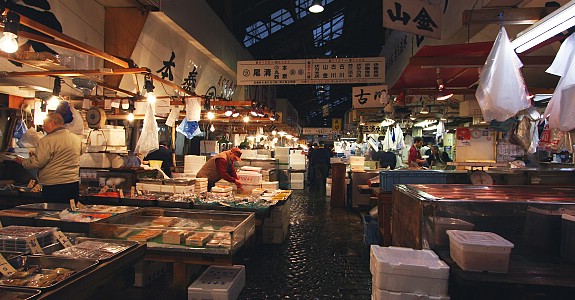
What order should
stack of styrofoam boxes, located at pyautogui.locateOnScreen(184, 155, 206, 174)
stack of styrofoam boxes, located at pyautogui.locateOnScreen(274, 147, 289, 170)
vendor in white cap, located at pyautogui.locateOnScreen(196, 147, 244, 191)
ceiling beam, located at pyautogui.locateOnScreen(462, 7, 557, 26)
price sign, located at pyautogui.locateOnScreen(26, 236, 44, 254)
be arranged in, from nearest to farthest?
price sign, located at pyautogui.locateOnScreen(26, 236, 44, 254) → ceiling beam, located at pyautogui.locateOnScreen(462, 7, 557, 26) → vendor in white cap, located at pyautogui.locateOnScreen(196, 147, 244, 191) → stack of styrofoam boxes, located at pyautogui.locateOnScreen(184, 155, 206, 174) → stack of styrofoam boxes, located at pyautogui.locateOnScreen(274, 147, 289, 170)

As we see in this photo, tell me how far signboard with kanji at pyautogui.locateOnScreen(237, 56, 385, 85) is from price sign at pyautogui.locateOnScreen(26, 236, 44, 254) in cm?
814

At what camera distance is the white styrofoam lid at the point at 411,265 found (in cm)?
251

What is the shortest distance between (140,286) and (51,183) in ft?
7.45

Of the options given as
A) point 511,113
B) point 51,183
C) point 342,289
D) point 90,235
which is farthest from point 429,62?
point 51,183

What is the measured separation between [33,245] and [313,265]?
4028 mm

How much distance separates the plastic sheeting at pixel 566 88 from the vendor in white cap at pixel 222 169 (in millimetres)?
5797

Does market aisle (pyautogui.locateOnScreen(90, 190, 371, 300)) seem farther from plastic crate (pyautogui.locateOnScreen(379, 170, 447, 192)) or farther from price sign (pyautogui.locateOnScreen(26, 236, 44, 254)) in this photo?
plastic crate (pyautogui.locateOnScreen(379, 170, 447, 192))

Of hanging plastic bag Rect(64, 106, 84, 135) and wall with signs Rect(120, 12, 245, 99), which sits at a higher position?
wall with signs Rect(120, 12, 245, 99)

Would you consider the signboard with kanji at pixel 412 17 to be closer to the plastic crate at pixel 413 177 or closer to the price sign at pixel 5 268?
the plastic crate at pixel 413 177

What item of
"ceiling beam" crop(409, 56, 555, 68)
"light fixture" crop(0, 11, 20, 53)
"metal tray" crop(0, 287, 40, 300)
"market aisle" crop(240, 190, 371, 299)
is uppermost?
"ceiling beam" crop(409, 56, 555, 68)

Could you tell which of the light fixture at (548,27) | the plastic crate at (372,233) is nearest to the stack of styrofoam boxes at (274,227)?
the plastic crate at (372,233)

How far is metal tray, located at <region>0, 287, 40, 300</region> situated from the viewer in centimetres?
217

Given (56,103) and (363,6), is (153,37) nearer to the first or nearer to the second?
(56,103)

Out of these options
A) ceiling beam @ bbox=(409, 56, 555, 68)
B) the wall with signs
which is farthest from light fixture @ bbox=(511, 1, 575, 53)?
the wall with signs
